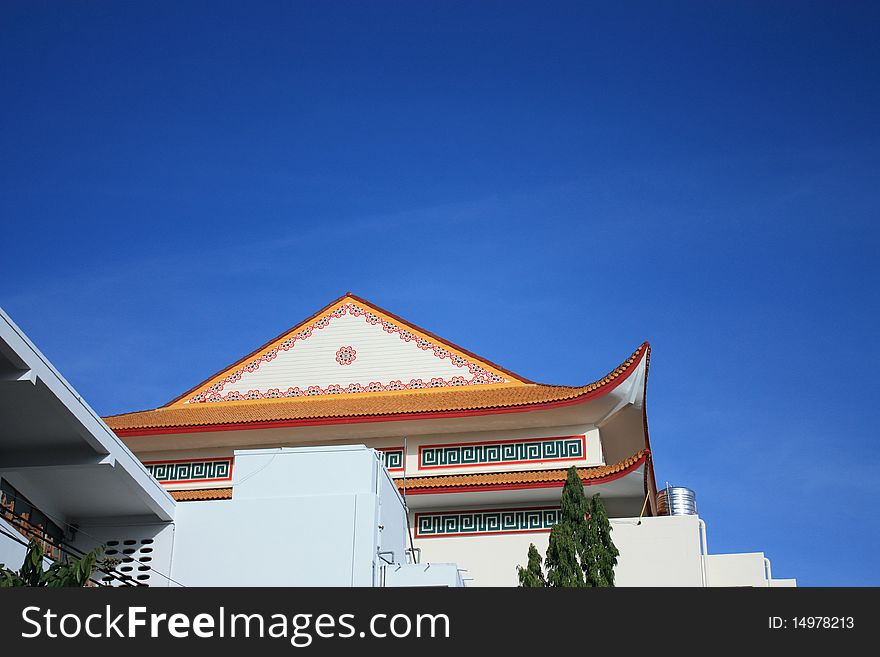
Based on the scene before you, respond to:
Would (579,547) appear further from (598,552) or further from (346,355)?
(346,355)

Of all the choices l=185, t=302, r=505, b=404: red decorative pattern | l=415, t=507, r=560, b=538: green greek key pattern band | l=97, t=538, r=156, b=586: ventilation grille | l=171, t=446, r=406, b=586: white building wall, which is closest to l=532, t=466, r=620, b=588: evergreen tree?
l=171, t=446, r=406, b=586: white building wall

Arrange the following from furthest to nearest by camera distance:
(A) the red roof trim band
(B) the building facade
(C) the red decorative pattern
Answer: (C) the red decorative pattern → (B) the building facade → (A) the red roof trim band

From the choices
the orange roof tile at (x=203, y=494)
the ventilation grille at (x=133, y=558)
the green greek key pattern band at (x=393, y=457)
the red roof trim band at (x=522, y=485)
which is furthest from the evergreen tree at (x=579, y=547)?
the orange roof tile at (x=203, y=494)

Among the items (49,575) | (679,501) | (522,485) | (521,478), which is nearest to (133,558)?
(49,575)

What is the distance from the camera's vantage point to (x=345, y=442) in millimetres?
21016

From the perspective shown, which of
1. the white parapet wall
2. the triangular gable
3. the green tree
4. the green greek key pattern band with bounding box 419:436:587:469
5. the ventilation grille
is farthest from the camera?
the triangular gable

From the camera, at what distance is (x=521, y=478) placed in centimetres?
1892

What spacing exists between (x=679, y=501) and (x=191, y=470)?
29.5 feet

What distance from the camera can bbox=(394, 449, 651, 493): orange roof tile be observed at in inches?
728

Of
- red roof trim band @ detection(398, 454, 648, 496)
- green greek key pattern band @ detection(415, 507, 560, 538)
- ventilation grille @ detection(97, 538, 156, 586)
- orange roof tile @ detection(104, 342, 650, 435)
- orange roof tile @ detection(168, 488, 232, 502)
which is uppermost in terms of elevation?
orange roof tile @ detection(104, 342, 650, 435)

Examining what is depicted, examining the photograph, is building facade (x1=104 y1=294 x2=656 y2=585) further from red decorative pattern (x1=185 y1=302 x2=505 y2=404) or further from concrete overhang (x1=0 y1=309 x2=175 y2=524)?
concrete overhang (x1=0 y1=309 x2=175 y2=524)

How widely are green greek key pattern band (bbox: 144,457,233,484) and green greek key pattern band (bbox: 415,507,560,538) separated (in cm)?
383
